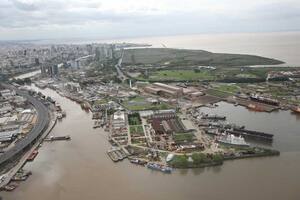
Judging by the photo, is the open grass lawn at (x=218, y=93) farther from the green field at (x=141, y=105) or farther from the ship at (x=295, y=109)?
the ship at (x=295, y=109)

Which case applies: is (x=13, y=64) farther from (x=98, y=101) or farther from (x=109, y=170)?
(x=109, y=170)

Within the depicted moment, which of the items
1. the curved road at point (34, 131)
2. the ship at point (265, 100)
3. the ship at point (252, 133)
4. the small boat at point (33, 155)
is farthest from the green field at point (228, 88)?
the small boat at point (33, 155)

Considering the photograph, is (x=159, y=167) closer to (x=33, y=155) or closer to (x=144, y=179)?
(x=144, y=179)

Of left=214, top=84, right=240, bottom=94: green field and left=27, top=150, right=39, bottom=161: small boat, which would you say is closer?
left=27, top=150, right=39, bottom=161: small boat

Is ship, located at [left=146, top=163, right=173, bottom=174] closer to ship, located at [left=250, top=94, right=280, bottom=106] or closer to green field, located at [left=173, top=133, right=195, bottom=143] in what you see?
green field, located at [left=173, top=133, right=195, bottom=143]

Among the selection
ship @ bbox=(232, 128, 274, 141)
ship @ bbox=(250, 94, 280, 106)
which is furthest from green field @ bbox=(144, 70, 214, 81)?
ship @ bbox=(232, 128, 274, 141)
